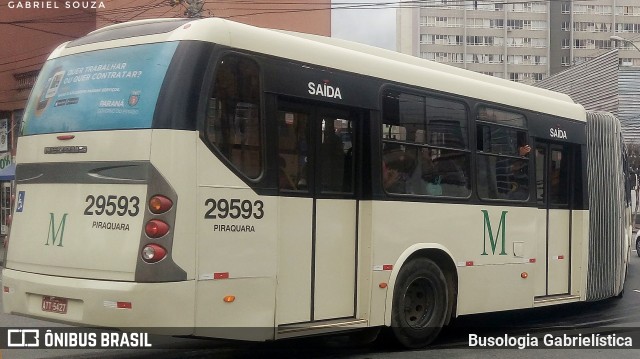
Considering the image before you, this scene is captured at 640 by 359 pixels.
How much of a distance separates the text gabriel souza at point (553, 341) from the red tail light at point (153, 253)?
4.42 meters

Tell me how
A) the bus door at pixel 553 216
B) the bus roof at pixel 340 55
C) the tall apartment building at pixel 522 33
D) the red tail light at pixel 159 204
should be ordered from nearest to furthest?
1. the red tail light at pixel 159 204
2. the bus roof at pixel 340 55
3. the bus door at pixel 553 216
4. the tall apartment building at pixel 522 33

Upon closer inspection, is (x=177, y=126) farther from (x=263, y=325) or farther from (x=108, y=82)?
(x=263, y=325)

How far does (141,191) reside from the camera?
20.0 feet

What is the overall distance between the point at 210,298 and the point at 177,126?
4.81ft

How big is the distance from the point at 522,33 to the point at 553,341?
357ft

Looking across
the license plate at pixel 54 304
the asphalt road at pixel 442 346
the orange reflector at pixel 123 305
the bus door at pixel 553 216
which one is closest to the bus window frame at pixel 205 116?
the orange reflector at pixel 123 305

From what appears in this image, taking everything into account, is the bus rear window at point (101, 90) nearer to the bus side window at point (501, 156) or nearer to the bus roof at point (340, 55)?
the bus roof at point (340, 55)

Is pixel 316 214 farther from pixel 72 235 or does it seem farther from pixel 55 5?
pixel 55 5

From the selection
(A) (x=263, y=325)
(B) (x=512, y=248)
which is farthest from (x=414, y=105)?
(A) (x=263, y=325)

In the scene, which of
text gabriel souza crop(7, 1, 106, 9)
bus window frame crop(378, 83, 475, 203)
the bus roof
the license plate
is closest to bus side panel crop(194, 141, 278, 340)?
the bus roof

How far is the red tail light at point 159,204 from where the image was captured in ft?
19.7

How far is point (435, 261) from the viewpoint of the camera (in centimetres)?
868

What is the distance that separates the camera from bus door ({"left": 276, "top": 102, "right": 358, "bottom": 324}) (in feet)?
22.8

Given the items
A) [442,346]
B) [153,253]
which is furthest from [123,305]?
[442,346]
